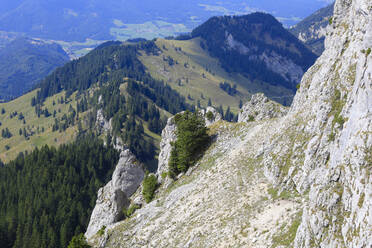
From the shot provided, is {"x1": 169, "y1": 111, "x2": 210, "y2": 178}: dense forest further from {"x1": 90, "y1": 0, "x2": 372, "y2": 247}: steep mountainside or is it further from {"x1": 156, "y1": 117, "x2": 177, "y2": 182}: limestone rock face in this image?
{"x1": 156, "y1": 117, "x2": 177, "y2": 182}: limestone rock face

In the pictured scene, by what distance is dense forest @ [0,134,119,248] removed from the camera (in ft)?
370

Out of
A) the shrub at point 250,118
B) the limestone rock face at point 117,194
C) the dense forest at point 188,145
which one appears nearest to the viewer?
the dense forest at point 188,145

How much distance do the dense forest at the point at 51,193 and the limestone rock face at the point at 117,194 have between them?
35.7 metres

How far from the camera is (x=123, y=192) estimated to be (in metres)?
79.8

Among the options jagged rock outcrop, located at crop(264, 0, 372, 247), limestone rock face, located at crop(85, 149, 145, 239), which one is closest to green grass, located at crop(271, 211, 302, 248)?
jagged rock outcrop, located at crop(264, 0, 372, 247)

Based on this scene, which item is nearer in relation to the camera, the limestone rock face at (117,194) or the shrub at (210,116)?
the limestone rock face at (117,194)

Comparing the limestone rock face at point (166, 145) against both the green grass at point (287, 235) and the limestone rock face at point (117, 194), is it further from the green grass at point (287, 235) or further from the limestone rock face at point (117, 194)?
the green grass at point (287, 235)

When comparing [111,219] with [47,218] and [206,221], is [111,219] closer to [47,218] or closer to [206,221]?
[206,221]

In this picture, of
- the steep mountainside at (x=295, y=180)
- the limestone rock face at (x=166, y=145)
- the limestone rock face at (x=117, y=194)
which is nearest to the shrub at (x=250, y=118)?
the steep mountainside at (x=295, y=180)

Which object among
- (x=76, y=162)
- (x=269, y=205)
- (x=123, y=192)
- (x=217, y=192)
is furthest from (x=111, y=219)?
(x=76, y=162)

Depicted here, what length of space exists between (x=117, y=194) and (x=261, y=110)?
156 ft

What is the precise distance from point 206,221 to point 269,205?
418 inches

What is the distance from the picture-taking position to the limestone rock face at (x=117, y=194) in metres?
75.0

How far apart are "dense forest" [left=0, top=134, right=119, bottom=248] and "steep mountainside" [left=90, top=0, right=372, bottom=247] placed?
56.6 m
